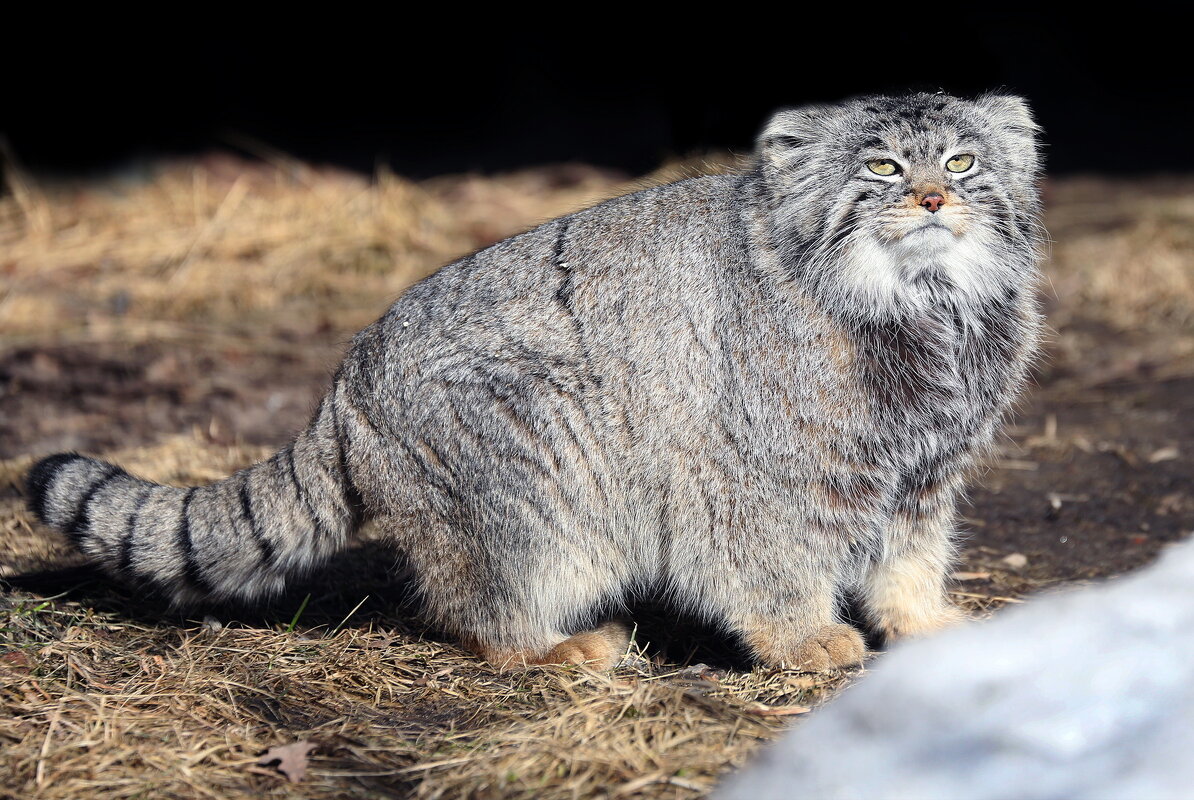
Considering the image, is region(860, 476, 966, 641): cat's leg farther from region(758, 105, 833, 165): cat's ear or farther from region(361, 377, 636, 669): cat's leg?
region(758, 105, 833, 165): cat's ear

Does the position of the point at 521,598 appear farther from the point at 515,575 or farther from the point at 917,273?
the point at 917,273

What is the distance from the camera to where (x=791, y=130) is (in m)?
3.61

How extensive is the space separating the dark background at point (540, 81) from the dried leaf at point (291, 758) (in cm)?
585

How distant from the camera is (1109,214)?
9.41 meters

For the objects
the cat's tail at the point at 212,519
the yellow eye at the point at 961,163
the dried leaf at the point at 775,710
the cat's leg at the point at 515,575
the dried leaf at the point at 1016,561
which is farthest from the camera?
the dried leaf at the point at 1016,561

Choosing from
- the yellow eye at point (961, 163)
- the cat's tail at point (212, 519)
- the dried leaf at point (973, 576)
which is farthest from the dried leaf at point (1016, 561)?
the cat's tail at point (212, 519)

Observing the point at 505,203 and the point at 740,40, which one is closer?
the point at 740,40

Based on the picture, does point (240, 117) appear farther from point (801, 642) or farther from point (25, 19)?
point (801, 642)

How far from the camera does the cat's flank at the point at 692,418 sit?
11.3ft

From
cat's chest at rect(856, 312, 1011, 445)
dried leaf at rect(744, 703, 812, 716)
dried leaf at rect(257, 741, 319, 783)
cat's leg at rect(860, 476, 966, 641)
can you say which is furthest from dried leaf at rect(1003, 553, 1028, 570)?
dried leaf at rect(257, 741, 319, 783)

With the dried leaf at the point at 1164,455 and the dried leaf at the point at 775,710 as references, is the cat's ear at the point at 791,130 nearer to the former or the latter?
the dried leaf at the point at 775,710

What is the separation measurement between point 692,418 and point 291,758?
1.51 metres

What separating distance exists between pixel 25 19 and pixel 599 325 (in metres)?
8.53

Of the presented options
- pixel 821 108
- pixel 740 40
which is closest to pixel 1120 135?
pixel 740 40
